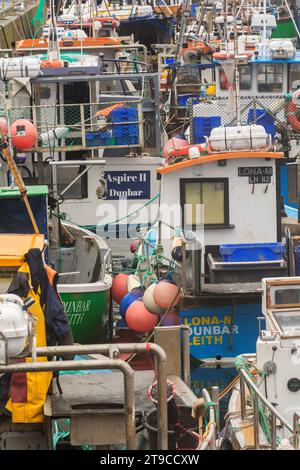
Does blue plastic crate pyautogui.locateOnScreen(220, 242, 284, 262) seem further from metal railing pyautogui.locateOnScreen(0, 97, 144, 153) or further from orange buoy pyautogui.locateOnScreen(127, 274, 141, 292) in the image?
metal railing pyautogui.locateOnScreen(0, 97, 144, 153)

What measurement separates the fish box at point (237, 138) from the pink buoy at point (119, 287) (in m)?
2.24

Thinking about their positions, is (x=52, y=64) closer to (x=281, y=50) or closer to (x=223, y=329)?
(x=281, y=50)

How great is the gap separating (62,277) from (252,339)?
2.79 metres

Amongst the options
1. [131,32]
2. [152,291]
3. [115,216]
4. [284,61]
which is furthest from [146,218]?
[131,32]

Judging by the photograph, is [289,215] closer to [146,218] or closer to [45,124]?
[146,218]

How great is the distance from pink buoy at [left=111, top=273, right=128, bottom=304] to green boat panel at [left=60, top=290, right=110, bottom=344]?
0.75 metres

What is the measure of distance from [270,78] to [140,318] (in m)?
11.9

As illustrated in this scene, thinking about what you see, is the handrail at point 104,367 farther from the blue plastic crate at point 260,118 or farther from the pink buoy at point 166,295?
the blue plastic crate at point 260,118

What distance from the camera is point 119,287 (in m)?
15.6

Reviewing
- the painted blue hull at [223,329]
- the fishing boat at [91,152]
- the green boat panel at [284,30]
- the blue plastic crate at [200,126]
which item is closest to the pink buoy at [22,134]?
the fishing boat at [91,152]

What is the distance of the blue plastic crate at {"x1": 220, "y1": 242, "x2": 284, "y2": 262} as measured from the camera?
13.9 metres

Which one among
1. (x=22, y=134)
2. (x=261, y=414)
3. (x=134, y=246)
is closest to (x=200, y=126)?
(x=134, y=246)

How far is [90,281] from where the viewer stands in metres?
15.7

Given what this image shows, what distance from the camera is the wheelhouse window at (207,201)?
578 inches
